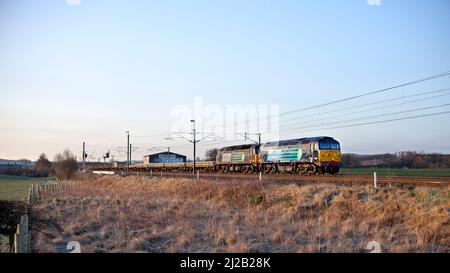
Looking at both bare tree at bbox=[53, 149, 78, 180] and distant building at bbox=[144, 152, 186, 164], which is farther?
distant building at bbox=[144, 152, 186, 164]

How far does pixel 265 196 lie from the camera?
1811 cm

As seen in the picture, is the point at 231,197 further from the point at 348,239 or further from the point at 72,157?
the point at 72,157

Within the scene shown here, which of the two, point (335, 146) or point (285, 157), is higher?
point (335, 146)

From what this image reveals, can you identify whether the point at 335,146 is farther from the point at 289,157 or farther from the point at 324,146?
the point at 289,157

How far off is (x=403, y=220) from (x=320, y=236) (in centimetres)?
331

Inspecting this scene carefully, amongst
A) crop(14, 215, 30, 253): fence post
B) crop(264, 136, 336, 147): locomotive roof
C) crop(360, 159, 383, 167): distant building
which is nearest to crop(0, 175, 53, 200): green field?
crop(14, 215, 30, 253): fence post

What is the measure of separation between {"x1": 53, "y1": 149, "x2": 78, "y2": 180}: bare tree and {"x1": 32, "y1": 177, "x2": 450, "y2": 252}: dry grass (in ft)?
148

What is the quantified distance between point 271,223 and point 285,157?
26.3m

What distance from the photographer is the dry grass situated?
34.6ft

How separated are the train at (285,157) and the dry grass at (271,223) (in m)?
16.3

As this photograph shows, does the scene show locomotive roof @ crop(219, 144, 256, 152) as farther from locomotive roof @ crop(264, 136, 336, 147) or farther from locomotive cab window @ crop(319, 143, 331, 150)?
locomotive cab window @ crop(319, 143, 331, 150)

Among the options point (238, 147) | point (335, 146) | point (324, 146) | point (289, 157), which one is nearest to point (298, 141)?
point (289, 157)

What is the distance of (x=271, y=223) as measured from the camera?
13609 millimetres
